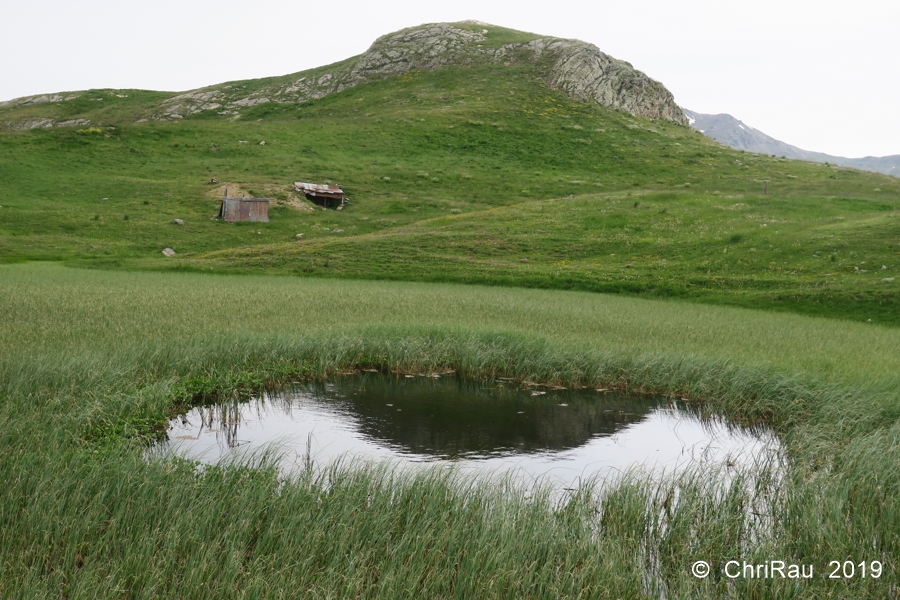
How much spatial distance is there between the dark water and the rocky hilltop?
95435mm

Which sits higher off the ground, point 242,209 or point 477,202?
point 477,202

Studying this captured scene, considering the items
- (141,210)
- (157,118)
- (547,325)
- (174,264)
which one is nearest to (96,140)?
(141,210)

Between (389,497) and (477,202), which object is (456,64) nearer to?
(477,202)

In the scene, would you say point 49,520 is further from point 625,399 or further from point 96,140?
point 96,140

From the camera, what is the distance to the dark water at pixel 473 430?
35.4 ft

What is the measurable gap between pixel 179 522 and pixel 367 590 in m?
2.07

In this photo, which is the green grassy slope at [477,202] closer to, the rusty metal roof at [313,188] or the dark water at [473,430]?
the rusty metal roof at [313,188]

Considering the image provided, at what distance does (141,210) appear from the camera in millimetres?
53656

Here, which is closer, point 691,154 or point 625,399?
point 625,399

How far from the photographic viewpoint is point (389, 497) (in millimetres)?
7480

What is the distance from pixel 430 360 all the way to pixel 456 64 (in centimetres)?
10726

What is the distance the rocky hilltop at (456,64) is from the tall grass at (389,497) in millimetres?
94368

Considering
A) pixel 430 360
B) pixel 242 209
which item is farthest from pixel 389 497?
pixel 242 209

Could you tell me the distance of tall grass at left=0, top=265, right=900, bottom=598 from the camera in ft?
19.5
